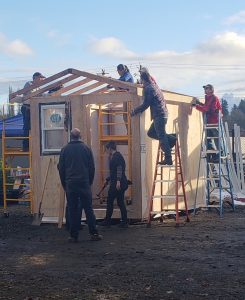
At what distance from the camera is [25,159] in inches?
953

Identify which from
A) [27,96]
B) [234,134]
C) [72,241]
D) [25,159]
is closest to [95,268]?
[72,241]

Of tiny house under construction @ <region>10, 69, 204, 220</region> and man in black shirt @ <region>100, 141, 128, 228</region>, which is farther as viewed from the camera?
tiny house under construction @ <region>10, 69, 204, 220</region>

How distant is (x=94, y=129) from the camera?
538 inches

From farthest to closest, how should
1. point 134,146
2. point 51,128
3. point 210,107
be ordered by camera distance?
1. point 210,107
2. point 51,128
3. point 134,146

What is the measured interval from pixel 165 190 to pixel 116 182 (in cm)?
205

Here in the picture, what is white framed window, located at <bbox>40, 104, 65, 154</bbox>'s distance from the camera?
44.3 feet

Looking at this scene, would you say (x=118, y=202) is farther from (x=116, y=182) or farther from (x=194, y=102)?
(x=194, y=102)

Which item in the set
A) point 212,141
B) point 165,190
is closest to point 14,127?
point 212,141

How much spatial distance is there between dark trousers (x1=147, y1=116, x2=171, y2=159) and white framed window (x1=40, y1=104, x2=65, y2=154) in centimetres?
230

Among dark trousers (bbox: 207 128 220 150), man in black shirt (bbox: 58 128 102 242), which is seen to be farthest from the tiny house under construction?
man in black shirt (bbox: 58 128 102 242)

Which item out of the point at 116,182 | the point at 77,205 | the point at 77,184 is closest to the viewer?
the point at 77,184

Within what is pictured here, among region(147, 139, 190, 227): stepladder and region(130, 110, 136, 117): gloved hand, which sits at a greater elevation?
region(130, 110, 136, 117): gloved hand

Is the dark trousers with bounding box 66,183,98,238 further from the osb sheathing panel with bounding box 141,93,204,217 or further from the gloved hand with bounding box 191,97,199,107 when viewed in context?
the gloved hand with bounding box 191,97,199,107

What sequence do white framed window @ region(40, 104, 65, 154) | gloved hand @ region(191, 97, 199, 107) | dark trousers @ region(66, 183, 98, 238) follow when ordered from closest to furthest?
dark trousers @ region(66, 183, 98, 238)
white framed window @ region(40, 104, 65, 154)
gloved hand @ region(191, 97, 199, 107)
